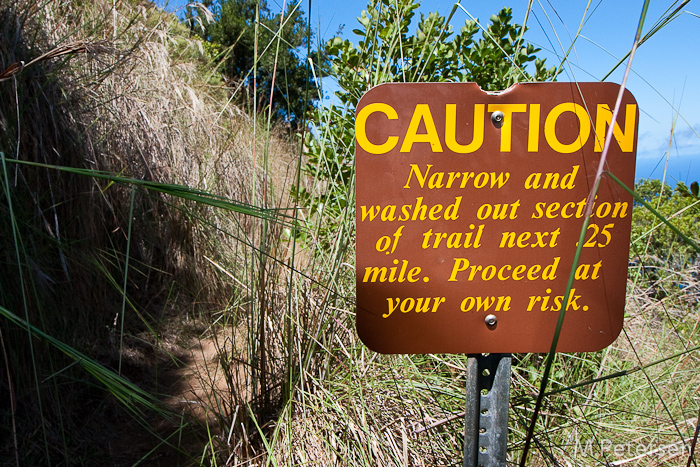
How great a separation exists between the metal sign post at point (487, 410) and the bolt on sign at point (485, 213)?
0.23 feet

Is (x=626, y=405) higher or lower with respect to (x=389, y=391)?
higher

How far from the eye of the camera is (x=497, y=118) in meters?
1.07

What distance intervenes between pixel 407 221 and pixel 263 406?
939mm

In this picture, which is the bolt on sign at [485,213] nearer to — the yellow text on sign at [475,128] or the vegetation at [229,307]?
the yellow text on sign at [475,128]

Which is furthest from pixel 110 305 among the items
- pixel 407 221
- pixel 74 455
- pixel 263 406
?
pixel 407 221

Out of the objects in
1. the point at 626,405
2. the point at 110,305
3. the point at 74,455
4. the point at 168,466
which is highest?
the point at 626,405

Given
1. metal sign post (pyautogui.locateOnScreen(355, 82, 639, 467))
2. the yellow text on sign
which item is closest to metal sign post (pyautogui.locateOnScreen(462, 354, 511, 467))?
metal sign post (pyautogui.locateOnScreen(355, 82, 639, 467))

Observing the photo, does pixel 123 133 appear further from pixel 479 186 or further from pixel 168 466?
pixel 479 186

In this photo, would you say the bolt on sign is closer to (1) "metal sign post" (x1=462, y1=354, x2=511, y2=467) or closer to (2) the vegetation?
(1) "metal sign post" (x1=462, y1=354, x2=511, y2=467)

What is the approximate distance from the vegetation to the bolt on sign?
223mm

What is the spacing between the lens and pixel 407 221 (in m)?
1.09

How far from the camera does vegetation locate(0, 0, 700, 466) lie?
1.51m

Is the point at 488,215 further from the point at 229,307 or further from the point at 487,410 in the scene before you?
the point at 229,307

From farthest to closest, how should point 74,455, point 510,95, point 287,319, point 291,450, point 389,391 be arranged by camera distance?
point 74,455
point 389,391
point 287,319
point 291,450
point 510,95
